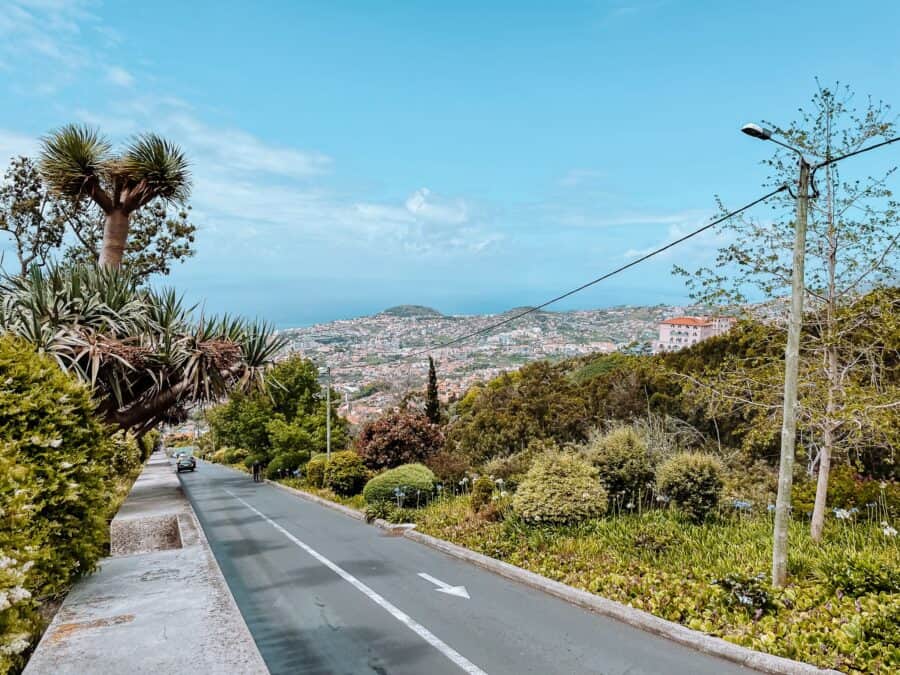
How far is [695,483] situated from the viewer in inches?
452

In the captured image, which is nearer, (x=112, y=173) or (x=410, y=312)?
(x=112, y=173)

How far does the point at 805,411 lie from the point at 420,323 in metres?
88.4

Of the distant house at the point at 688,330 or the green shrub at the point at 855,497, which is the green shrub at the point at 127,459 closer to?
the distant house at the point at 688,330

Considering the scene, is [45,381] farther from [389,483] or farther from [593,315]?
[593,315]

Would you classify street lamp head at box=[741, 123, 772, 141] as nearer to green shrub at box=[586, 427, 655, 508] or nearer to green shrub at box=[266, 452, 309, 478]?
green shrub at box=[586, 427, 655, 508]

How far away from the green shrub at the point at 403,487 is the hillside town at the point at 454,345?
97.6 feet

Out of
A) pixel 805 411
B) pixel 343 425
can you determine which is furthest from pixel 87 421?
pixel 343 425

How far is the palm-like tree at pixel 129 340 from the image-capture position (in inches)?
344

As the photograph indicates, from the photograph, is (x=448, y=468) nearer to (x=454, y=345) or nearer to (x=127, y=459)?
(x=127, y=459)

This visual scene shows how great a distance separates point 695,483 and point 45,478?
33.2 feet

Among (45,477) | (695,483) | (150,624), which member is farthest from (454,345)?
(150,624)

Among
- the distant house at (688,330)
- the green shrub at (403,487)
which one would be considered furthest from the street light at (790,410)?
the green shrub at (403,487)

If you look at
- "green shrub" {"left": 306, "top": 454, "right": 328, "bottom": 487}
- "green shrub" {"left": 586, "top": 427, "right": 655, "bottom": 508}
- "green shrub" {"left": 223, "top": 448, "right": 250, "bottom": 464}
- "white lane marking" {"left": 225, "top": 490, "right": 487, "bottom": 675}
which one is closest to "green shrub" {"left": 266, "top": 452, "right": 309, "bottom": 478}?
"green shrub" {"left": 306, "top": 454, "right": 328, "bottom": 487}

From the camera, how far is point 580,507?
11773 millimetres
